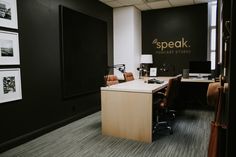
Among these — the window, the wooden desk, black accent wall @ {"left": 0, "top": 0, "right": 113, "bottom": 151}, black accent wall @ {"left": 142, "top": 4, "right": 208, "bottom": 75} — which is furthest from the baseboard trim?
the window

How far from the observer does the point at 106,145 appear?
296 centimetres

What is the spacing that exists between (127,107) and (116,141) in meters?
0.55

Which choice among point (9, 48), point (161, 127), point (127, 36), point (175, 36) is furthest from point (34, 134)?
point (175, 36)

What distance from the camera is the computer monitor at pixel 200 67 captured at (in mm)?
5070

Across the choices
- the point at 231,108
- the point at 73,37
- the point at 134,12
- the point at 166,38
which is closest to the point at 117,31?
the point at 134,12

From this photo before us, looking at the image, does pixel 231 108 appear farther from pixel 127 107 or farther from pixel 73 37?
pixel 73 37

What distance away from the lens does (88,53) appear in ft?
15.2

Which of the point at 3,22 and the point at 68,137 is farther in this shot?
the point at 68,137

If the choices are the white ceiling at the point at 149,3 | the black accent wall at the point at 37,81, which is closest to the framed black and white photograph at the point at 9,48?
the black accent wall at the point at 37,81

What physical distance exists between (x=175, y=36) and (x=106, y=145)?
396 cm

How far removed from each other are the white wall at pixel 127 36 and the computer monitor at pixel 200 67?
1.55 m

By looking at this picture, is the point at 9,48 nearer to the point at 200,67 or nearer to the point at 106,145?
the point at 106,145

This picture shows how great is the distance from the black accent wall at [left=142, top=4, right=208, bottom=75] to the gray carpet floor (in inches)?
93.4

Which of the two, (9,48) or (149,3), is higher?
(149,3)
